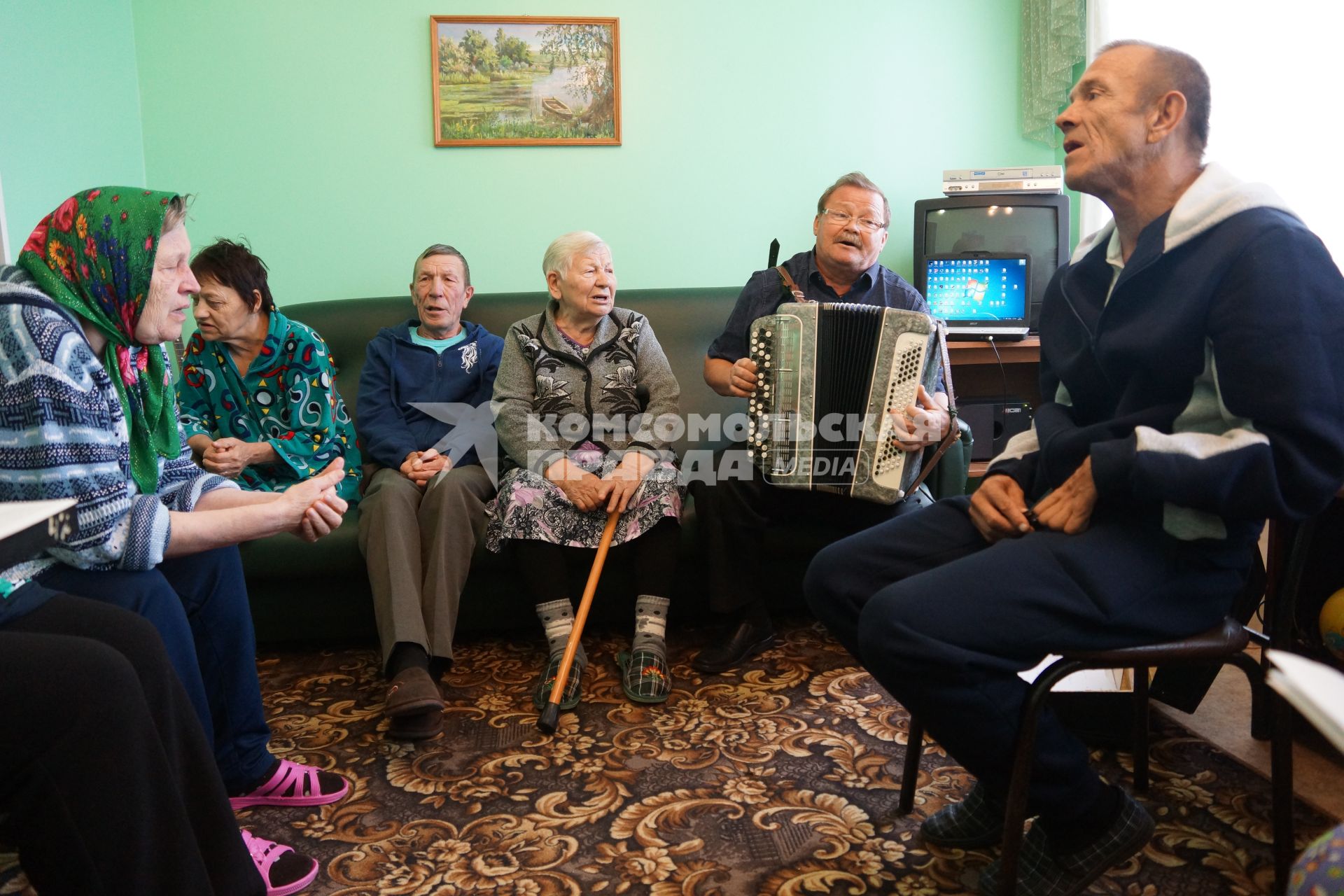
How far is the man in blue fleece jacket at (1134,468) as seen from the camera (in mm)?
1201

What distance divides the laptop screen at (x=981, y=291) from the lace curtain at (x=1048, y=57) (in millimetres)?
640

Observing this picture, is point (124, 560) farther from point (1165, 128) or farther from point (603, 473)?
point (1165, 128)

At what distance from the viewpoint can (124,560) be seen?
1392mm

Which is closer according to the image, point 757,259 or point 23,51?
point 23,51

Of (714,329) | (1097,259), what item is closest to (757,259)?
(714,329)

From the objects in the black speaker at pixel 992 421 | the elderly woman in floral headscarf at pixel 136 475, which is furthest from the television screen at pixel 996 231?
the elderly woman in floral headscarf at pixel 136 475

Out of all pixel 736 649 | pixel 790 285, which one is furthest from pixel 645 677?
pixel 790 285

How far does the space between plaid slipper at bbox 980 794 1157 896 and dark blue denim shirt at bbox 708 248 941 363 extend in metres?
1.40

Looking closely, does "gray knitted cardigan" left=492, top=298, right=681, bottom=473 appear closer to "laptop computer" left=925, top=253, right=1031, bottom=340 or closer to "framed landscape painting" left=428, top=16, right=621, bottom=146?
"framed landscape painting" left=428, top=16, right=621, bottom=146

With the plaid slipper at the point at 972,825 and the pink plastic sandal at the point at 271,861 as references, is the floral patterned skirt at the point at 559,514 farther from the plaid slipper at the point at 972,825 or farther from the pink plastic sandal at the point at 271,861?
the plaid slipper at the point at 972,825

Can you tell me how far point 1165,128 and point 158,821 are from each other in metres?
1.69

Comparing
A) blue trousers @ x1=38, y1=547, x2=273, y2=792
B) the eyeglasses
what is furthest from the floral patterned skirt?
the eyeglasses

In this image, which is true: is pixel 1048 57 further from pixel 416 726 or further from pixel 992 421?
pixel 416 726

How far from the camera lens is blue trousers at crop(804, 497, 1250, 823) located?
1.28 metres
